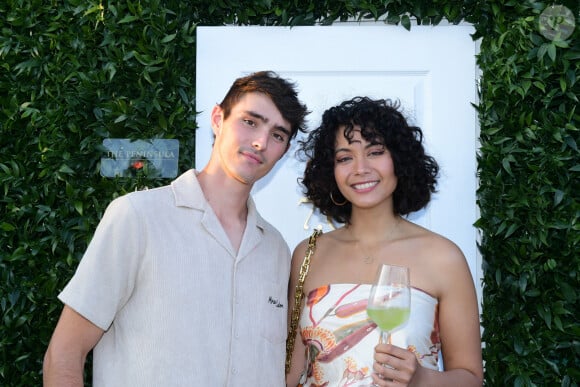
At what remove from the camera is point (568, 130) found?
2705mm

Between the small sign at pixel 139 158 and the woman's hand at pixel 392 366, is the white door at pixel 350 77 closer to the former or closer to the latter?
the small sign at pixel 139 158

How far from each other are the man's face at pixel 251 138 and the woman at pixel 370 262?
28cm

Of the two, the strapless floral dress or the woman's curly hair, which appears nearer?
the strapless floral dress

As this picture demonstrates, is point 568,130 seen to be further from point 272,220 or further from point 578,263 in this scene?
point 272,220

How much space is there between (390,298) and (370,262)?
547 mm

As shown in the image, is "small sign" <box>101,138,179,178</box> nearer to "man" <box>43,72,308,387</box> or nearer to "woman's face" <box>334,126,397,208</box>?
"man" <box>43,72,308,387</box>

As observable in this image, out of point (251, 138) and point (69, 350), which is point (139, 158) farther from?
point (69, 350)

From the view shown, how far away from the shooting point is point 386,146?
7.55ft

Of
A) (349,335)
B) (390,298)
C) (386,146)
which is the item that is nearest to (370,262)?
(349,335)

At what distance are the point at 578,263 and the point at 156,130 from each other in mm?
1815

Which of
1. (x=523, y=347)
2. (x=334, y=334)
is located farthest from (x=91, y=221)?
(x=523, y=347)

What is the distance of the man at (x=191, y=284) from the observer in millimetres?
1846

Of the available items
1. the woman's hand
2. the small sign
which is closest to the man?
the woman's hand

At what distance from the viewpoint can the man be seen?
185 centimetres
